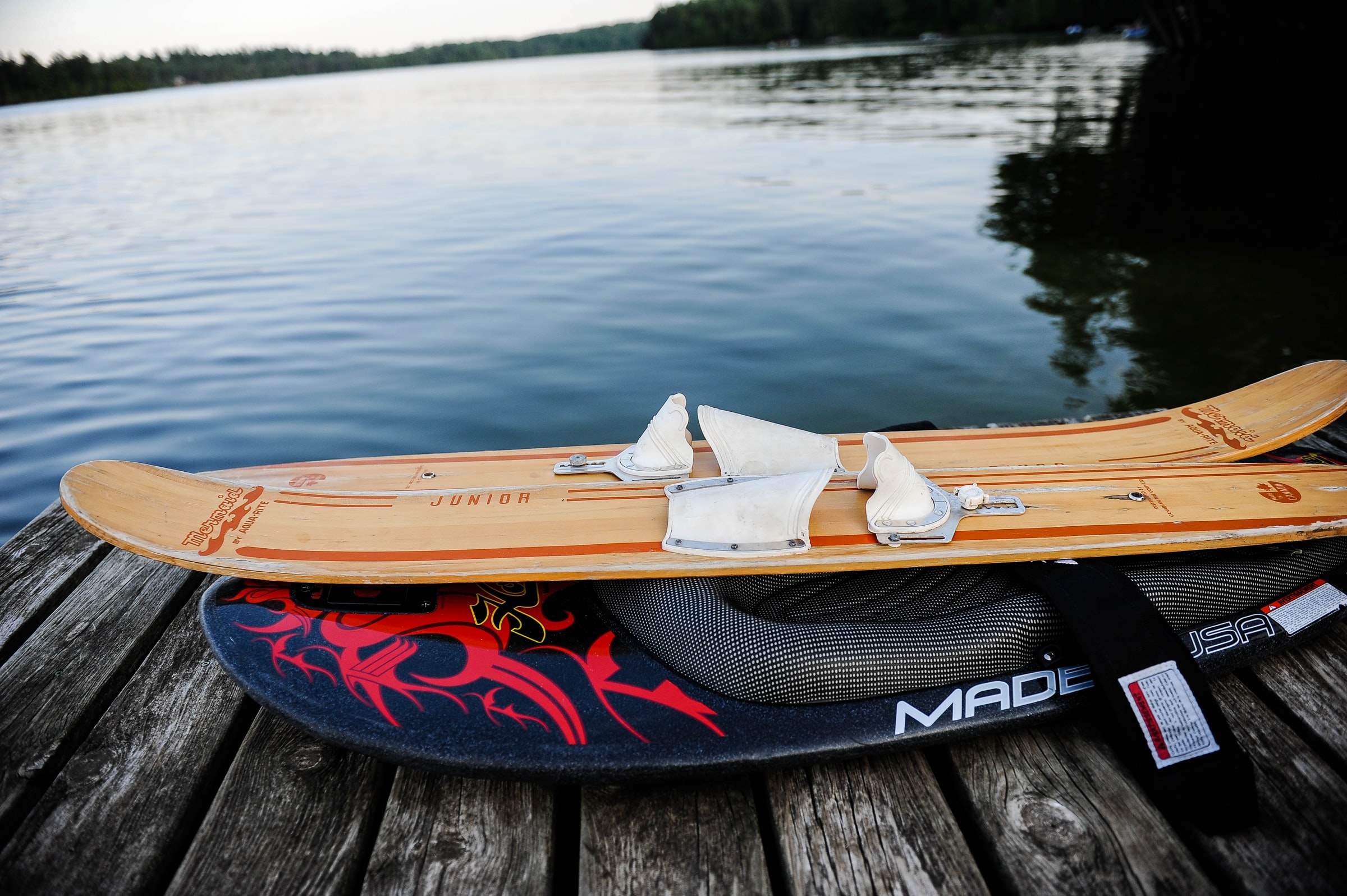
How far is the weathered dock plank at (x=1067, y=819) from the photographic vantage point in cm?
143

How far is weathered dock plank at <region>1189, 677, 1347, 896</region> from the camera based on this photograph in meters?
1.39

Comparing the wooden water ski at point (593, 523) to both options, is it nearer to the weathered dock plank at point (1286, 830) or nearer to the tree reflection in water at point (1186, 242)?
the weathered dock plank at point (1286, 830)

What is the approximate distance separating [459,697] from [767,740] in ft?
2.35

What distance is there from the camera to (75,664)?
82.0 inches

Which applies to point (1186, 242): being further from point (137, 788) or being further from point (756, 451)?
point (137, 788)

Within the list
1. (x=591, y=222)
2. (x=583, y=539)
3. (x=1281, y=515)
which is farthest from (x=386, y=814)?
(x=591, y=222)

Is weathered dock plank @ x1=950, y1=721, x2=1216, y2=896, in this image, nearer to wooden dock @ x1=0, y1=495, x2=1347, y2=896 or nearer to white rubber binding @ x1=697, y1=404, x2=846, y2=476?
wooden dock @ x1=0, y1=495, x2=1347, y2=896

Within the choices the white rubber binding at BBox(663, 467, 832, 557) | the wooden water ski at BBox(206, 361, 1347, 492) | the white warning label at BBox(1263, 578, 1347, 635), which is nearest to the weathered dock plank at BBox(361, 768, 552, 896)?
the white rubber binding at BBox(663, 467, 832, 557)

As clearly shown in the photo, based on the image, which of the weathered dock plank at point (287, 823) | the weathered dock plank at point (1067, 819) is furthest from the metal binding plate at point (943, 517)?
the weathered dock plank at point (287, 823)

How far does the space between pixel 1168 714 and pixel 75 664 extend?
9.25ft

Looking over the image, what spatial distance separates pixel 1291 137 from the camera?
11.4 metres

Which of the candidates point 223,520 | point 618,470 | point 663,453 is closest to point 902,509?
point 663,453

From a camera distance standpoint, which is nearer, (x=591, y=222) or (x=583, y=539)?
(x=583, y=539)

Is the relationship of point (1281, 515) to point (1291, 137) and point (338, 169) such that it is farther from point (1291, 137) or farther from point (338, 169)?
point (338, 169)
